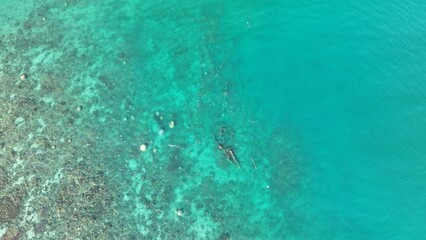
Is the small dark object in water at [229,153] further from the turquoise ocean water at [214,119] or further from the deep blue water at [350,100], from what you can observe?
the deep blue water at [350,100]

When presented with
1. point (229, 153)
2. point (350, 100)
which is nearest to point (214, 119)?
point (229, 153)

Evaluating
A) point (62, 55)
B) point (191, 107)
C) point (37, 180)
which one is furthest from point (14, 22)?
point (191, 107)

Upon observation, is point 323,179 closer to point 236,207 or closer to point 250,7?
point 236,207

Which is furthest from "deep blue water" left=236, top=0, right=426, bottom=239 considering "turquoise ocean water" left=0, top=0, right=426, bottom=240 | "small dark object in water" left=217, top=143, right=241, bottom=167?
"small dark object in water" left=217, top=143, right=241, bottom=167

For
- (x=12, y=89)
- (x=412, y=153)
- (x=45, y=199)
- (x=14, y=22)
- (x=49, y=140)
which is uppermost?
(x=14, y=22)

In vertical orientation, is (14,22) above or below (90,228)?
above

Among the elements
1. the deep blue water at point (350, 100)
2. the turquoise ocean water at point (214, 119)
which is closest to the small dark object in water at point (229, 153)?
the turquoise ocean water at point (214, 119)
